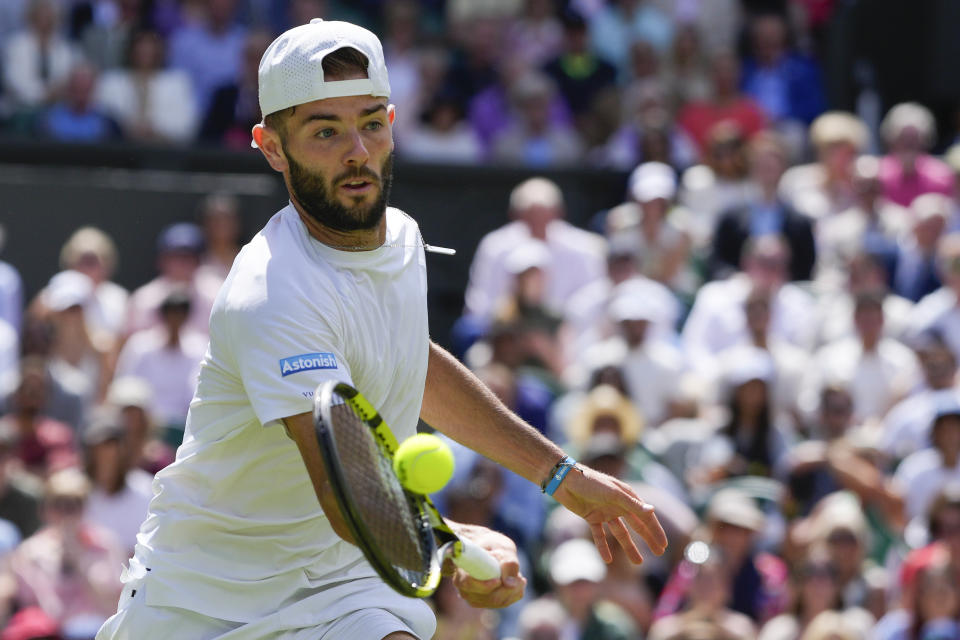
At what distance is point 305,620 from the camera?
3826mm

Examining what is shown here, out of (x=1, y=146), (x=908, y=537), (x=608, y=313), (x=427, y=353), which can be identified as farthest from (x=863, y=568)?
(x=1, y=146)

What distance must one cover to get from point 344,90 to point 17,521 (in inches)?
232

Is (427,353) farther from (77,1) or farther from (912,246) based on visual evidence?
(77,1)

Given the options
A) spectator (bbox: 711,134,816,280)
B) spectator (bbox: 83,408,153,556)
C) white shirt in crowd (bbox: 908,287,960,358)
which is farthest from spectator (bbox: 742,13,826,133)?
spectator (bbox: 83,408,153,556)

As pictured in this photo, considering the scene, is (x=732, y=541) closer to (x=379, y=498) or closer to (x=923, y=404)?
(x=923, y=404)

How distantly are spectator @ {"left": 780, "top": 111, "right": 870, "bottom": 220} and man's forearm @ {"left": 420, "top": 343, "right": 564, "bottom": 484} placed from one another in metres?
7.70

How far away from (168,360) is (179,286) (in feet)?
2.24

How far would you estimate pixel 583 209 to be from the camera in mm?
12883

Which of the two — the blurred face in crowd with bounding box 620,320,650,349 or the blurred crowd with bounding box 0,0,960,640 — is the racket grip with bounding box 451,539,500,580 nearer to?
the blurred crowd with bounding box 0,0,960,640

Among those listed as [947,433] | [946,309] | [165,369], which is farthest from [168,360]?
[946,309]

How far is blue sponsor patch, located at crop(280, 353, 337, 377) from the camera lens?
3520mm

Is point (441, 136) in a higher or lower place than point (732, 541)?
higher

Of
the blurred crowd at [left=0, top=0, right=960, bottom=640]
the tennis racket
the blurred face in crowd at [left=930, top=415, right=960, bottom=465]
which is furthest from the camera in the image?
the blurred face in crowd at [left=930, top=415, right=960, bottom=465]

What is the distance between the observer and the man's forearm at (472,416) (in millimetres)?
4270
